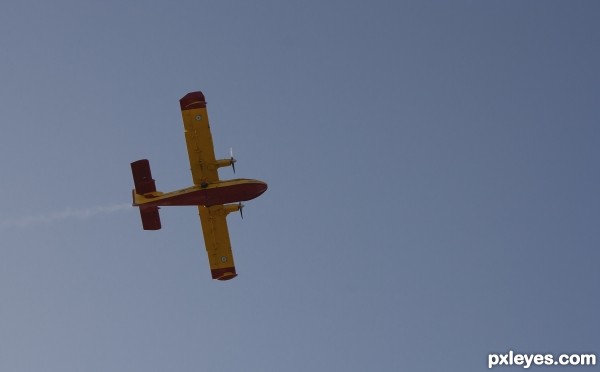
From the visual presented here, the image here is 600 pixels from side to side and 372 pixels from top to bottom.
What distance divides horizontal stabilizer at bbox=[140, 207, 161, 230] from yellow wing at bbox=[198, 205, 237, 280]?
4174mm

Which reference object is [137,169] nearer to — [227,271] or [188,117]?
[188,117]

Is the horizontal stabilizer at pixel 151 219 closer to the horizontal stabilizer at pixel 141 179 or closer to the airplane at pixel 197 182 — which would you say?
the airplane at pixel 197 182

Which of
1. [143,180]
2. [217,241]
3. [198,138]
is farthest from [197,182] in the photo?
[217,241]

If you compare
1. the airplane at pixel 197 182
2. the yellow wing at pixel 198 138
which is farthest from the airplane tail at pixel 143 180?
the yellow wing at pixel 198 138

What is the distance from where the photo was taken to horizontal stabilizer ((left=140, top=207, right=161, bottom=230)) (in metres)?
78.9

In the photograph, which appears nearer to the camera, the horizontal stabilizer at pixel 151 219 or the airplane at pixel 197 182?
the airplane at pixel 197 182

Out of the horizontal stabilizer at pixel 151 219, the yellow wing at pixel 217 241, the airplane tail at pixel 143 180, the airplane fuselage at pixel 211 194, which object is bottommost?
the yellow wing at pixel 217 241

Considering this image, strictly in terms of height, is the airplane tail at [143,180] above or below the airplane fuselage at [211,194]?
above

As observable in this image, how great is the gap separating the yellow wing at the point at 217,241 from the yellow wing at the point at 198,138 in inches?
200

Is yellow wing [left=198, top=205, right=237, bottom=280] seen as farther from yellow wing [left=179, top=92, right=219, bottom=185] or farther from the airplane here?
yellow wing [left=179, top=92, right=219, bottom=185]

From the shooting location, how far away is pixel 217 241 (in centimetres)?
Answer: 8250

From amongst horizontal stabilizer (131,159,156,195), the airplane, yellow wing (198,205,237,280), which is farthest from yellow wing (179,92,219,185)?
yellow wing (198,205,237,280)

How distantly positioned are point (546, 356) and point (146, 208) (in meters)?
35.7

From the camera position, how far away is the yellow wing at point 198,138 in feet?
251
